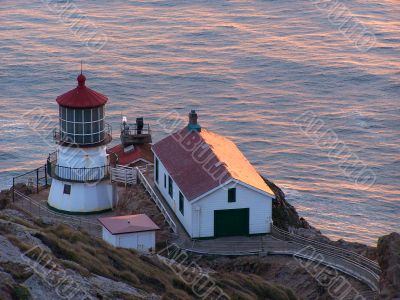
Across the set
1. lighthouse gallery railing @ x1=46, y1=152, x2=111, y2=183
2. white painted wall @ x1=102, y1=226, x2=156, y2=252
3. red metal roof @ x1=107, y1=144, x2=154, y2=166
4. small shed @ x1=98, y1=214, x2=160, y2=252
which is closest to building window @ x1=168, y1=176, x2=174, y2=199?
lighthouse gallery railing @ x1=46, y1=152, x2=111, y2=183

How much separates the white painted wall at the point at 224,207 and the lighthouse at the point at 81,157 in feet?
14.8

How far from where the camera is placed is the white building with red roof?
33.0m

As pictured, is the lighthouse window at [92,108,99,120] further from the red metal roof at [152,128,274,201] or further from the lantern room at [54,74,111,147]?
the red metal roof at [152,128,274,201]

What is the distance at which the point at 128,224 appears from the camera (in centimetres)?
3262

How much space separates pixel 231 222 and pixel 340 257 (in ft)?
13.7

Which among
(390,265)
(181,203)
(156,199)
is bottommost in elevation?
(156,199)

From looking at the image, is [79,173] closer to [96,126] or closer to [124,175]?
[96,126]

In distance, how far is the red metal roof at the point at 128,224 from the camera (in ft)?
106

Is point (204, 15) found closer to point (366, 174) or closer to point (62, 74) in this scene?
point (62, 74)

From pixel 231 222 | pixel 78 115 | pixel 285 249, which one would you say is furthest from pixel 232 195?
pixel 78 115

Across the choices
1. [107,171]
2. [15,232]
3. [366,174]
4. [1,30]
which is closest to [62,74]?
[1,30]

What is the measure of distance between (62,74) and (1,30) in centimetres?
1441

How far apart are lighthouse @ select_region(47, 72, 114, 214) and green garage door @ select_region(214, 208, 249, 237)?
5.66 metres

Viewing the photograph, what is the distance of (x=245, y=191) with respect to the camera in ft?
109
